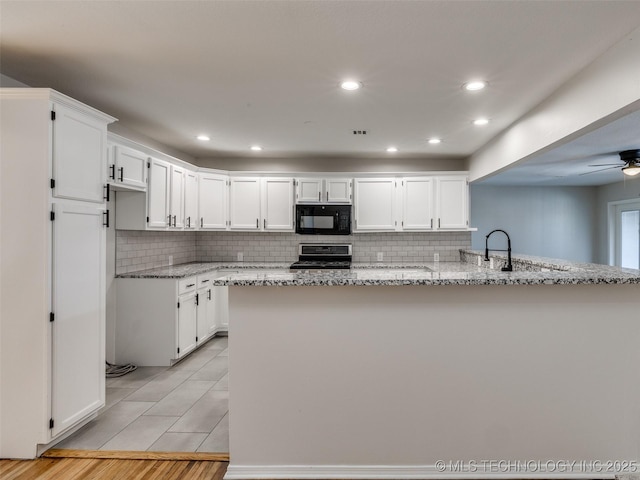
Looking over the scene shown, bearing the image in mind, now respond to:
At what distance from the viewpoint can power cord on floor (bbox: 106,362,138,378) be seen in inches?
138

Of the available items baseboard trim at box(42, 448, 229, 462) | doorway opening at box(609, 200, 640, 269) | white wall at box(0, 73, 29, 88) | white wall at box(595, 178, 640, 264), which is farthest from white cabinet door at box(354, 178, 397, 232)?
doorway opening at box(609, 200, 640, 269)

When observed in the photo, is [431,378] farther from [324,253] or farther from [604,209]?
[604,209]

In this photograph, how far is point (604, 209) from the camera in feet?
21.6

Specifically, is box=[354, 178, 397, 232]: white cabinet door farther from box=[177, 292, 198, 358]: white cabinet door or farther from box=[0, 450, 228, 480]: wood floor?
box=[0, 450, 228, 480]: wood floor

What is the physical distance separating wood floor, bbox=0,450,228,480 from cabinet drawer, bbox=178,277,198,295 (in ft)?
5.81

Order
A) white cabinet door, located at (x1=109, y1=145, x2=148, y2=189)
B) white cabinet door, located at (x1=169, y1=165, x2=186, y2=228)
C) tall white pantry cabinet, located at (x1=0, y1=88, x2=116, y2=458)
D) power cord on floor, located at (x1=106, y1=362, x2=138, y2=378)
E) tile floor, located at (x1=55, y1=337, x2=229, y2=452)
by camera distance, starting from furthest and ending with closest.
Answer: white cabinet door, located at (x1=169, y1=165, x2=186, y2=228)
power cord on floor, located at (x1=106, y1=362, x2=138, y2=378)
white cabinet door, located at (x1=109, y1=145, x2=148, y2=189)
tile floor, located at (x1=55, y1=337, x2=229, y2=452)
tall white pantry cabinet, located at (x1=0, y1=88, x2=116, y2=458)

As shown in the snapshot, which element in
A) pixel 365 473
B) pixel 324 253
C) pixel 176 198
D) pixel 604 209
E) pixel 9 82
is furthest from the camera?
pixel 604 209

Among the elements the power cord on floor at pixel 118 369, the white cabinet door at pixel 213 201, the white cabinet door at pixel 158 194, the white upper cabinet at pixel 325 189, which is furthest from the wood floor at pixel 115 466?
the white upper cabinet at pixel 325 189

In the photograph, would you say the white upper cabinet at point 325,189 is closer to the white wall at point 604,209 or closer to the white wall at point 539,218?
the white wall at point 539,218

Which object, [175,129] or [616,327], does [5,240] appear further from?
[616,327]

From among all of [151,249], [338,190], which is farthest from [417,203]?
[151,249]

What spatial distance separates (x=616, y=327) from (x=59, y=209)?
11.1ft

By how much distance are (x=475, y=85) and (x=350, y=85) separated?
37.1 inches

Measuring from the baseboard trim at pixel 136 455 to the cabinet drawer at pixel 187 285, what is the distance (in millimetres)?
1734
